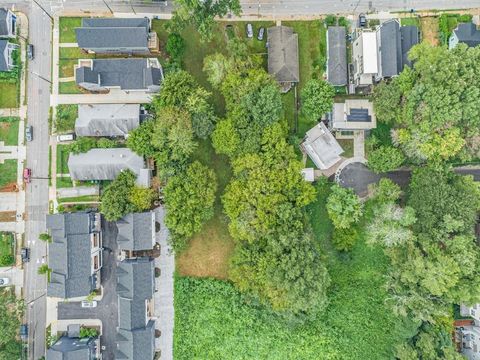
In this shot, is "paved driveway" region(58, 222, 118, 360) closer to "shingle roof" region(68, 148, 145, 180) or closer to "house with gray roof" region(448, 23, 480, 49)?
"shingle roof" region(68, 148, 145, 180)

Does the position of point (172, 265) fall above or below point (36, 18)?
below

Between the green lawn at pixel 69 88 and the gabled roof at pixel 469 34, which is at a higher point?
the gabled roof at pixel 469 34

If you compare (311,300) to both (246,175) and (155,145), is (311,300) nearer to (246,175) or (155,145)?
(246,175)

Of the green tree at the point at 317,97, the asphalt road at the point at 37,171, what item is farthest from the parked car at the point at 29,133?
the green tree at the point at 317,97

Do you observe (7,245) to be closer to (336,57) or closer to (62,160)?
(62,160)

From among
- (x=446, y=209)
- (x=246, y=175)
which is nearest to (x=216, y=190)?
(x=246, y=175)

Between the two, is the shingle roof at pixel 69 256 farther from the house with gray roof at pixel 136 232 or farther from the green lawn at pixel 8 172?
the green lawn at pixel 8 172
